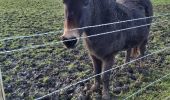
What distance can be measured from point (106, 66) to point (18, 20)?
516cm

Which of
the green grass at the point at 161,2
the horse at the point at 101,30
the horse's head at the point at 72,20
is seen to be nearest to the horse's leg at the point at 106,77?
the horse at the point at 101,30

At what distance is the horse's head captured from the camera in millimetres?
3600

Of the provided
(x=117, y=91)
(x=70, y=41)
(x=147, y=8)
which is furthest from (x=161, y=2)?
(x=70, y=41)

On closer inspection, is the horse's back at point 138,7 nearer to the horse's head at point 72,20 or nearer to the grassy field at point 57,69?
the grassy field at point 57,69

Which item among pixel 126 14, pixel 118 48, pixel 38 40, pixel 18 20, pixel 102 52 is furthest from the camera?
pixel 18 20

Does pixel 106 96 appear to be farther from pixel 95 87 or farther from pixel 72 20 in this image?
pixel 72 20

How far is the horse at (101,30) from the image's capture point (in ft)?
12.3

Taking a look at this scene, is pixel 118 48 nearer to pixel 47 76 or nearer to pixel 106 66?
pixel 106 66

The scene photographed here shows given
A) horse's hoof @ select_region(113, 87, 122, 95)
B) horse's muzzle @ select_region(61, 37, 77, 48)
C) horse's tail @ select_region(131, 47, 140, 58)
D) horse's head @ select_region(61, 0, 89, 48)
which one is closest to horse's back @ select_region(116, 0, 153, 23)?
horse's tail @ select_region(131, 47, 140, 58)

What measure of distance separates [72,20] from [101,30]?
0.75 meters

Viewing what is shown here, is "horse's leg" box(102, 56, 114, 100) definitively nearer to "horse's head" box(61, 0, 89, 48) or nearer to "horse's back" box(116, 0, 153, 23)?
"horse's head" box(61, 0, 89, 48)

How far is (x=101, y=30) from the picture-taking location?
14.4 feet

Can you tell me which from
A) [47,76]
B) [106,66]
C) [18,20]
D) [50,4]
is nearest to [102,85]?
[106,66]

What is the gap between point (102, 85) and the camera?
15.7 feet
